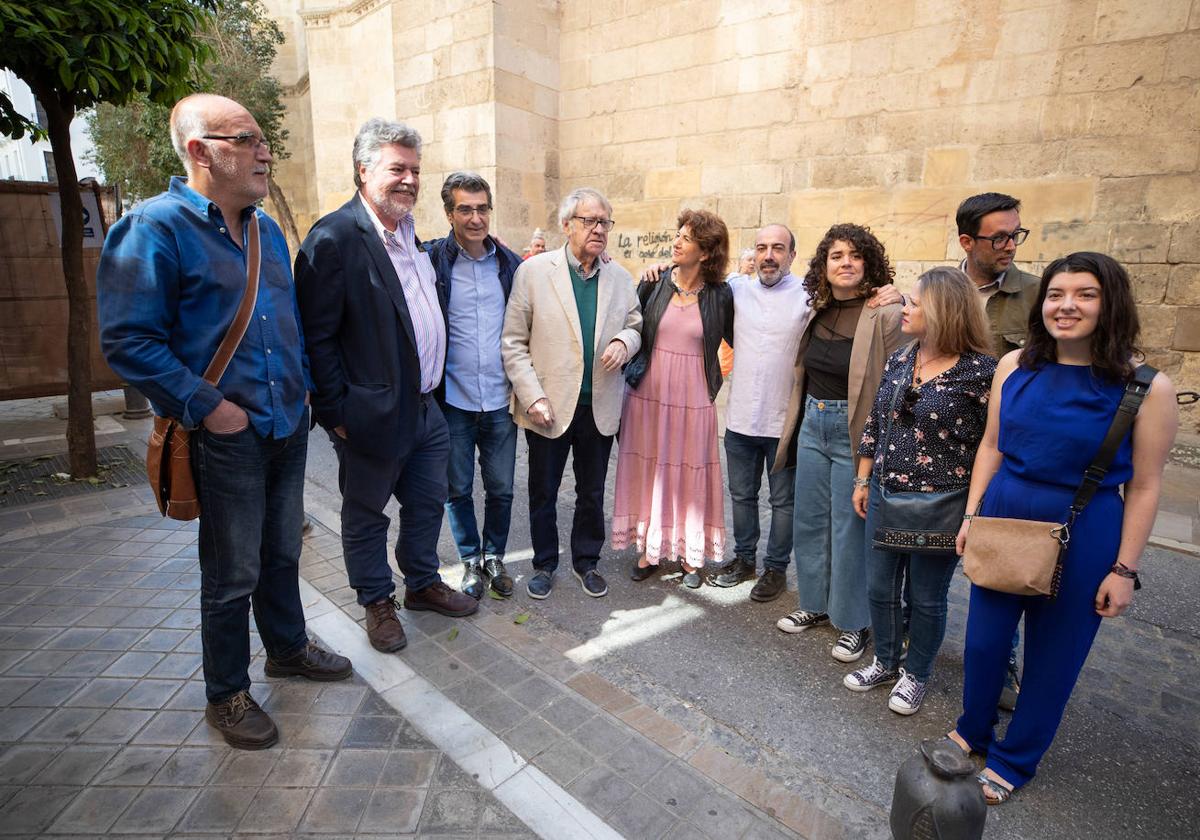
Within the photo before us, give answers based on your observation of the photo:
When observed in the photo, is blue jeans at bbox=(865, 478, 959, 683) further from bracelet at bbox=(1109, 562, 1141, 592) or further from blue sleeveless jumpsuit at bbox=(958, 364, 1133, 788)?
bracelet at bbox=(1109, 562, 1141, 592)

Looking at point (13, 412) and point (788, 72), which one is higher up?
point (788, 72)

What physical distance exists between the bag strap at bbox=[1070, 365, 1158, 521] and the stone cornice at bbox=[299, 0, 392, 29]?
11.5 meters

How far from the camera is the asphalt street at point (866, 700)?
2.27 metres

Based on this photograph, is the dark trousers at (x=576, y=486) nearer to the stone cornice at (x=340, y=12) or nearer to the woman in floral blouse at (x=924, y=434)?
the woman in floral blouse at (x=924, y=434)

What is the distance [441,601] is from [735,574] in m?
1.61

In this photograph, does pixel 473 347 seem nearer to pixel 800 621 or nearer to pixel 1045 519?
pixel 800 621

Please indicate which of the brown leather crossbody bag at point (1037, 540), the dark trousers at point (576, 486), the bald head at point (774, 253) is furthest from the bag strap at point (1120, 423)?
the dark trousers at point (576, 486)

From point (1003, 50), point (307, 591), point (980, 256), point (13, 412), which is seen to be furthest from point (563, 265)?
point (13, 412)

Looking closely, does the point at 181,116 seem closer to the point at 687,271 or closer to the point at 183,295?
the point at 183,295

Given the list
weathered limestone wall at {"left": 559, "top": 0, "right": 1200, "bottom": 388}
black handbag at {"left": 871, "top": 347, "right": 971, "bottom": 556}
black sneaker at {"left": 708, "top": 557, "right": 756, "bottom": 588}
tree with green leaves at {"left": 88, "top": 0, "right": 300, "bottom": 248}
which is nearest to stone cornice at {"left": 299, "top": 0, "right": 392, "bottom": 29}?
tree with green leaves at {"left": 88, "top": 0, "right": 300, "bottom": 248}

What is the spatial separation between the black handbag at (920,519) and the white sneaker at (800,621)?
0.89 m

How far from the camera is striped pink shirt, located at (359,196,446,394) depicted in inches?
117

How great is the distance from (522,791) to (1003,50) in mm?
7324

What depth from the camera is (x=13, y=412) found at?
7.62 m
